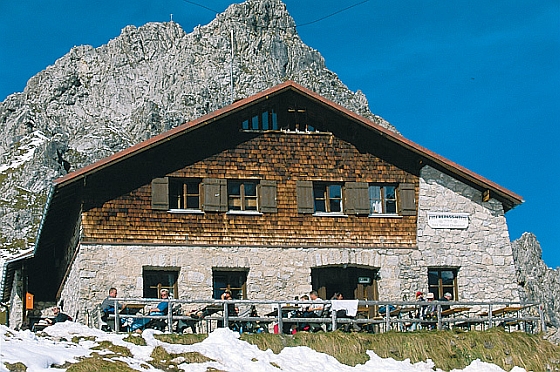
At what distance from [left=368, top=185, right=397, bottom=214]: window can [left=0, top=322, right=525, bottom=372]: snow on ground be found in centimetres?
641

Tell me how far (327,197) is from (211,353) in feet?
26.9

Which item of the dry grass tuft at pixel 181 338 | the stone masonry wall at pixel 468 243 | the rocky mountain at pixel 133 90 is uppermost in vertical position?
the rocky mountain at pixel 133 90

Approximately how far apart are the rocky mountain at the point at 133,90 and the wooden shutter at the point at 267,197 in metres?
84.1

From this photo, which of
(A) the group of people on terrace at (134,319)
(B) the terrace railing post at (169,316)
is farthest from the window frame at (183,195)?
(B) the terrace railing post at (169,316)

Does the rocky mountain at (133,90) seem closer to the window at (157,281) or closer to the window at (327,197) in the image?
the window at (157,281)

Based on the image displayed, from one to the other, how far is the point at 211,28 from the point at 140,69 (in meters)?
14.5

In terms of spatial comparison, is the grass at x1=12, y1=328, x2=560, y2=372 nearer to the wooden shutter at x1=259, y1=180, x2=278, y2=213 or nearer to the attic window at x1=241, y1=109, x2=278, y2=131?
the wooden shutter at x1=259, y1=180, x2=278, y2=213

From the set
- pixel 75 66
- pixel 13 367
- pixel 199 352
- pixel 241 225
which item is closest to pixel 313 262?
pixel 241 225

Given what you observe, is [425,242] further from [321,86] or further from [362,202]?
[321,86]

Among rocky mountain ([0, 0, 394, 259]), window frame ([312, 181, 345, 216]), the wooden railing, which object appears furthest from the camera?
rocky mountain ([0, 0, 394, 259])

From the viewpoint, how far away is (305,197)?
24.0 metres

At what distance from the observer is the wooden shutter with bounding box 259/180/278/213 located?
23641 mm

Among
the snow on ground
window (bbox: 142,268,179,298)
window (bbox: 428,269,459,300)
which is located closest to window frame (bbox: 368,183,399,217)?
window (bbox: 428,269,459,300)

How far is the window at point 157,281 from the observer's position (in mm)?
22922
